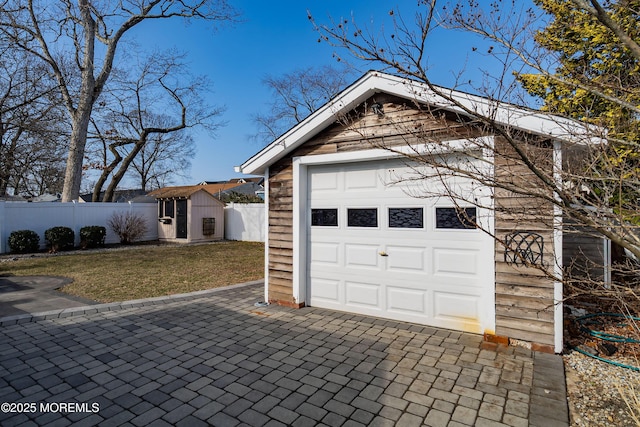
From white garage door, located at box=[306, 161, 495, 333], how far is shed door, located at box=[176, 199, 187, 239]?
12.3m

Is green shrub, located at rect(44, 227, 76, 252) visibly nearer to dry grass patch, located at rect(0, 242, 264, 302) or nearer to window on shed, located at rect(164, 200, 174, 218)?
dry grass patch, located at rect(0, 242, 264, 302)

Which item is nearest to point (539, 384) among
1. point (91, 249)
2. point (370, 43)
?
point (370, 43)

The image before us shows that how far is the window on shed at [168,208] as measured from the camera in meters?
16.7

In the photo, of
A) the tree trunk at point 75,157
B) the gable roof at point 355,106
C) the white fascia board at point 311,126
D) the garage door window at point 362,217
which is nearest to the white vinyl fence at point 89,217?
the tree trunk at point 75,157

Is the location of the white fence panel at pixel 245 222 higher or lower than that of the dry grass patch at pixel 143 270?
higher

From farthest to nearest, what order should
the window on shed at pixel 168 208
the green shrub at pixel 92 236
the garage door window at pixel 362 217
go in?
Answer: 1. the window on shed at pixel 168 208
2. the green shrub at pixel 92 236
3. the garage door window at pixel 362 217

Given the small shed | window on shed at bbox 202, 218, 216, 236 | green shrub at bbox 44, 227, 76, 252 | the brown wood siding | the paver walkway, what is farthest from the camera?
window on shed at bbox 202, 218, 216, 236

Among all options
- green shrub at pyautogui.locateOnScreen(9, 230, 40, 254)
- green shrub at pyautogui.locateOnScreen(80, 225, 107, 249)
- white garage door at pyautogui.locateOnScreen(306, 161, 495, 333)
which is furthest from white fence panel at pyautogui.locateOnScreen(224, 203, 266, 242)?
white garage door at pyautogui.locateOnScreen(306, 161, 495, 333)

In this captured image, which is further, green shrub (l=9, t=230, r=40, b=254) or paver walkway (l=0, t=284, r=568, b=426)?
green shrub (l=9, t=230, r=40, b=254)

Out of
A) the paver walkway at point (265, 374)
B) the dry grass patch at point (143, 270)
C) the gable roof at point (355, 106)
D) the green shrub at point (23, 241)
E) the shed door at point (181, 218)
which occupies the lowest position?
the paver walkway at point (265, 374)

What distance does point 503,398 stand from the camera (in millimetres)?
2971

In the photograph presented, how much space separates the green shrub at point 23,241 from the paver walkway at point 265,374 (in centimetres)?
928

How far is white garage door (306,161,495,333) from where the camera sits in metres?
4.43

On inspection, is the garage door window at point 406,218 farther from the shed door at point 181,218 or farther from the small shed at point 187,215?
the shed door at point 181,218
